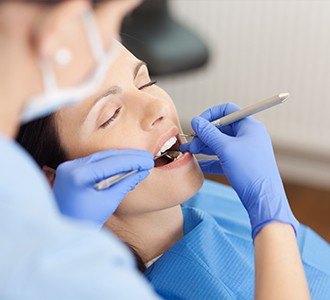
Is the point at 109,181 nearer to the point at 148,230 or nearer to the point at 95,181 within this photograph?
the point at 95,181

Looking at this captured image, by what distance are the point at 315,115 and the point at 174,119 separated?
70.6 inches

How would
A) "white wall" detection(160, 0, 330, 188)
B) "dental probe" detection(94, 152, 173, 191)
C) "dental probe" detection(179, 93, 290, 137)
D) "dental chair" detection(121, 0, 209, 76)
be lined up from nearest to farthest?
1. "dental probe" detection(94, 152, 173, 191)
2. "dental probe" detection(179, 93, 290, 137)
3. "dental chair" detection(121, 0, 209, 76)
4. "white wall" detection(160, 0, 330, 188)

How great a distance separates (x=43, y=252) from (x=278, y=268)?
512 mm

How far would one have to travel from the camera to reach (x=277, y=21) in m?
3.16

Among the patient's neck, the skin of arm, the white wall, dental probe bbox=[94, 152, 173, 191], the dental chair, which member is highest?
dental probe bbox=[94, 152, 173, 191]

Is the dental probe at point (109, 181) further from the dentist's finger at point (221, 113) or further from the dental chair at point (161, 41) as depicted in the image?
the dental chair at point (161, 41)

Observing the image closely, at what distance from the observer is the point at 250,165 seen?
59.5 inches

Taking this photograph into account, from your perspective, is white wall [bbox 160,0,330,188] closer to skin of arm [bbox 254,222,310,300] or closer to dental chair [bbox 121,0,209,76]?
dental chair [bbox 121,0,209,76]

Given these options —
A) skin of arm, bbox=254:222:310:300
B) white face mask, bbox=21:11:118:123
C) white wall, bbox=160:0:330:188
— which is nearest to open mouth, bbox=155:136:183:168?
skin of arm, bbox=254:222:310:300

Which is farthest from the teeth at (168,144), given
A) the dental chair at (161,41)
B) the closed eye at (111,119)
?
the dental chair at (161,41)

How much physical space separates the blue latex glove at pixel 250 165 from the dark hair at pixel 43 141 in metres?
0.25

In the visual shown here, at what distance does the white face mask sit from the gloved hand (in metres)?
0.40

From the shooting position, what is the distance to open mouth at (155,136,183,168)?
161 cm

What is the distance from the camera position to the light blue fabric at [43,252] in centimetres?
90
